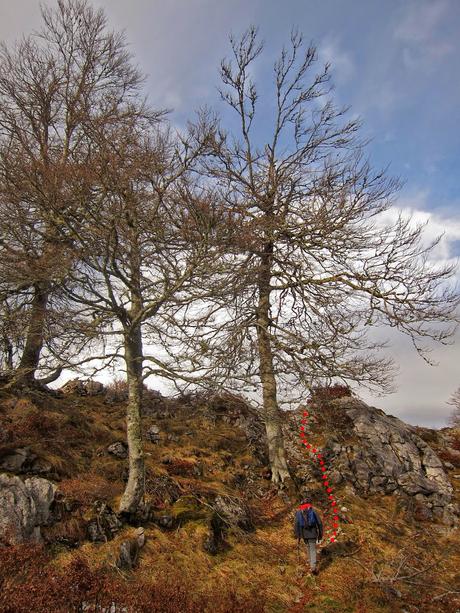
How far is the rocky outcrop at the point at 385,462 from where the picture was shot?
11.6 metres

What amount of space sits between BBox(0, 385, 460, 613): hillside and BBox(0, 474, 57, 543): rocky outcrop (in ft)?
0.08

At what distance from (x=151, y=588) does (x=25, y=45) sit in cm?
1694

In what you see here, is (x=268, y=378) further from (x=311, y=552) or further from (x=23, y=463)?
(x=23, y=463)

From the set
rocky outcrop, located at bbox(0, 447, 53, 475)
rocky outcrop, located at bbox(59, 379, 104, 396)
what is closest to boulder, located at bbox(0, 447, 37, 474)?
rocky outcrop, located at bbox(0, 447, 53, 475)

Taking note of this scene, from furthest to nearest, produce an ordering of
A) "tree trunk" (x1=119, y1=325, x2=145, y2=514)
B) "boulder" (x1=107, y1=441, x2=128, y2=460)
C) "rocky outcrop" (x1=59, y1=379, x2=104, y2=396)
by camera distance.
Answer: "rocky outcrop" (x1=59, y1=379, x2=104, y2=396)
"boulder" (x1=107, y1=441, x2=128, y2=460)
"tree trunk" (x1=119, y1=325, x2=145, y2=514)

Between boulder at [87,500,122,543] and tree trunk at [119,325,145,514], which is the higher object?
tree trunk at [119,325,145,514]

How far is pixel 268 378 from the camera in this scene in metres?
12.6

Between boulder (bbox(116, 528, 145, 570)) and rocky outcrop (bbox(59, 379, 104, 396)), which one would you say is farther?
rocky outcrop (bbox(59, 379, 104, 396))

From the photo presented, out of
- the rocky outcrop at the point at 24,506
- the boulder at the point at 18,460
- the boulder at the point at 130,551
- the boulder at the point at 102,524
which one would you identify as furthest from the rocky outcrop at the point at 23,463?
the boulder at the point at 130,551

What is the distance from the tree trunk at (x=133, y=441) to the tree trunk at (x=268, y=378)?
13.0 ft

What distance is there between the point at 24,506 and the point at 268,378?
7.68 m

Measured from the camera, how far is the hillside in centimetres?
592

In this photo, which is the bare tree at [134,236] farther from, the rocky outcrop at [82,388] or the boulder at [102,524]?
the rocky outcrop at [82,388]

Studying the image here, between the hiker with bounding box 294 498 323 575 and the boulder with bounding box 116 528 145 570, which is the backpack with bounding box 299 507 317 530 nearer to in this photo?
the hiker with bounding box 294 498 323 575
